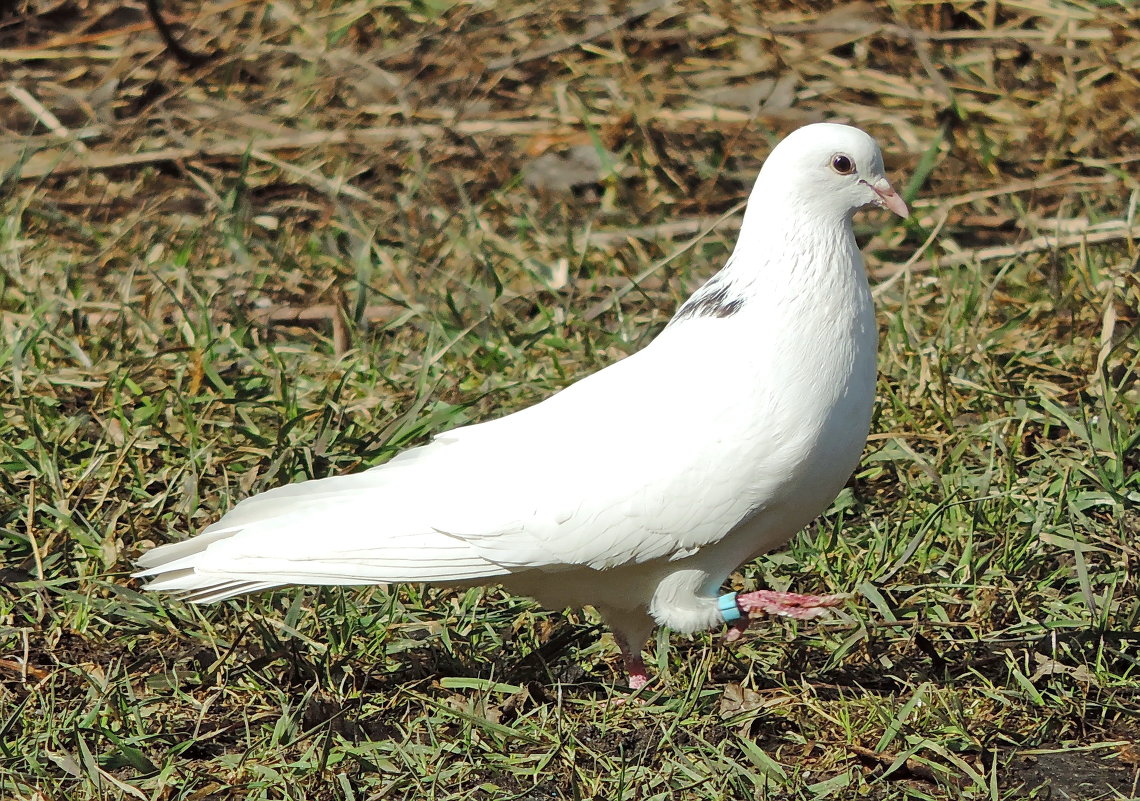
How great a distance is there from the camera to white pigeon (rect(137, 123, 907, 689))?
2895mm

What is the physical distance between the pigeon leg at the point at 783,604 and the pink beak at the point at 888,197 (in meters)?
0.85

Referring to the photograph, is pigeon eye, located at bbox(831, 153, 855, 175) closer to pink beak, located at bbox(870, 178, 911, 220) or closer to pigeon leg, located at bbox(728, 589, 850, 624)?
pink beak, located at bbox(870, 178, 911, 220)

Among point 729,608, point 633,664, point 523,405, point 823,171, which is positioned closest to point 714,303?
point 823,171

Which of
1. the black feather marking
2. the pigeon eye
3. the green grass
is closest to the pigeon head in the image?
the pigeon eye

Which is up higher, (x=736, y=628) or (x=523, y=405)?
(x=736, y=628)

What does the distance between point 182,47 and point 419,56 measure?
1094 millimetres

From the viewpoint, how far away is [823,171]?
10.0 ft

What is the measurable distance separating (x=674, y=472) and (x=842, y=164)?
76 cm

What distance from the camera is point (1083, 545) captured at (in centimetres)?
343

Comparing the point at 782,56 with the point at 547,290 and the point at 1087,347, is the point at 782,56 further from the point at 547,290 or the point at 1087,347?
the point at 1087,347

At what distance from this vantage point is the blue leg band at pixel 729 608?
3.05m

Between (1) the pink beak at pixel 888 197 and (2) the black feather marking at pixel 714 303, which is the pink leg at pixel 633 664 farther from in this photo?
(1) the pink beak at pixel 888 197

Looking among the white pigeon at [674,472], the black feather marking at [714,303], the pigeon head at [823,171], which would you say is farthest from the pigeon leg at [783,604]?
the pigeon head at [823,171]

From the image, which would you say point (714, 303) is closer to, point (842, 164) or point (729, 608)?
point (842, 164)
